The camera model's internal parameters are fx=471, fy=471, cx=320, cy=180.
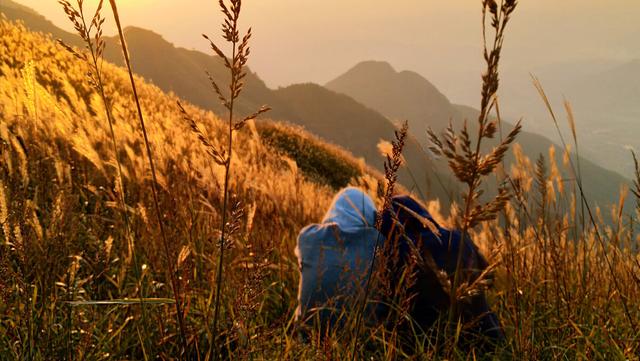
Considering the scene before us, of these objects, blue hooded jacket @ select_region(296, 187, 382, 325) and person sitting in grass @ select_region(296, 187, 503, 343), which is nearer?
person sitting in grass @ select_region(296, 187, 503, 343)

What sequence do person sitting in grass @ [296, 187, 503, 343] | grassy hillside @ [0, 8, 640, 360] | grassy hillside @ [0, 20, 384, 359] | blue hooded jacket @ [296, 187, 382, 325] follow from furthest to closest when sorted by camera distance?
blue hooded jacket @ [296, 187, 382, 325] < person sitting in grass @ [296, 187, 503, 343] < grassy hillside @ [0, 20, 384, 359] < grassy hillside @ [0, 8, 640, 360]

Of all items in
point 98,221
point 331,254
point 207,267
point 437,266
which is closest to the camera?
point 437,266

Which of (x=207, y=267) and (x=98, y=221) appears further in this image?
(x=98, y=221)

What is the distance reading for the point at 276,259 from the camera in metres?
3.43

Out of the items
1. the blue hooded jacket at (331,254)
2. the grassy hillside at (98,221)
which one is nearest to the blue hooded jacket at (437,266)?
the blue hooded jacket at (331,254)

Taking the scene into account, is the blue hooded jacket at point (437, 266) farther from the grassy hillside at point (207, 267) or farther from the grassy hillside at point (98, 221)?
the grassy hillside at point (98, 221)

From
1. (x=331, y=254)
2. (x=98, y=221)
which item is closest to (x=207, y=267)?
(x=331, y=254)

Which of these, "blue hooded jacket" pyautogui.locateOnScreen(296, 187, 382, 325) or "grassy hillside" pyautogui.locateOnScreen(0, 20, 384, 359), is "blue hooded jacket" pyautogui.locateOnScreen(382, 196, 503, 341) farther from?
"grassy hillside" pyautogui.locateOnScreen(0, 20, 384, 359)

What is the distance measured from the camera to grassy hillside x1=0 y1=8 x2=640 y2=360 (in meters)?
1.60

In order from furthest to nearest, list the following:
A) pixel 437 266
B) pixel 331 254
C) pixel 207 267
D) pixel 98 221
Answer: pixel 98 221 < pixel 207 267 < pixel 331 254 < pixel 437 266

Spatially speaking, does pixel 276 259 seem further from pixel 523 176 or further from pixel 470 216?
pixel 470 216

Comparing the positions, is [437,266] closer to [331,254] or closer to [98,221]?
[331,254]

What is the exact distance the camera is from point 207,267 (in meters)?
2.96

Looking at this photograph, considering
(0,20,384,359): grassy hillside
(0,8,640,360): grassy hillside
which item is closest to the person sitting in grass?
(0,8,640,360): grassy hillside
